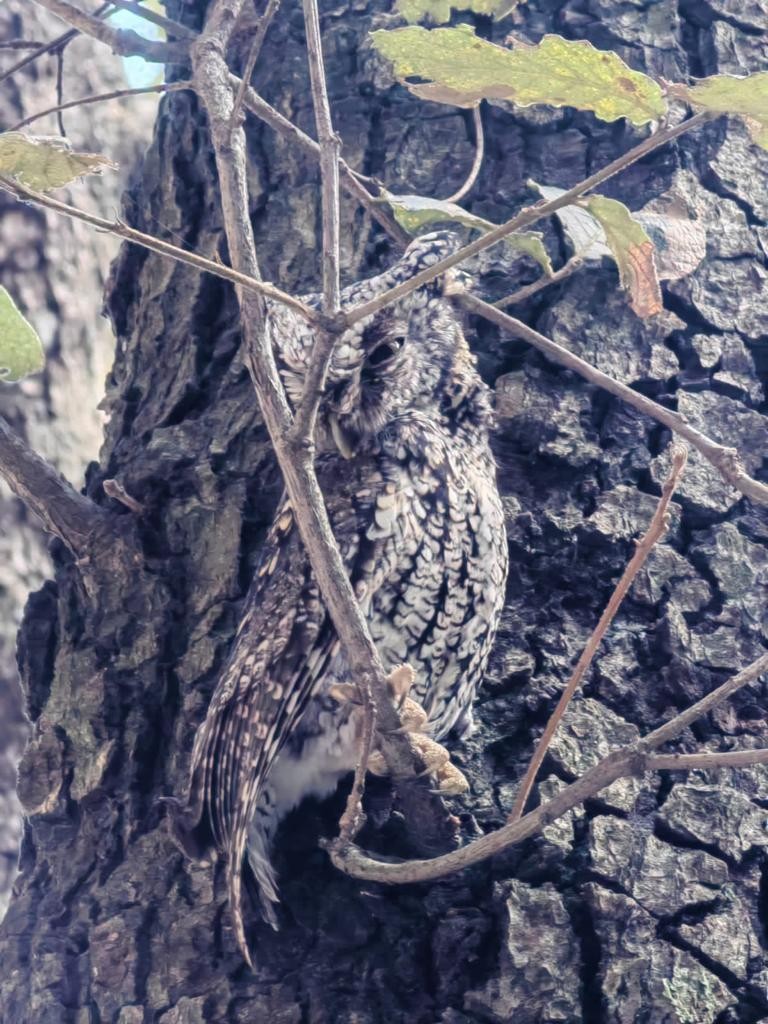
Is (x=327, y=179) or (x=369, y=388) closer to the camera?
(x=327, y=179)

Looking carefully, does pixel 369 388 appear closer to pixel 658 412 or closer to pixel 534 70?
pixel 658 412

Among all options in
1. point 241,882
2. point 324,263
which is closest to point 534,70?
point 324,263

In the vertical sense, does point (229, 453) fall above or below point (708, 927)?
above

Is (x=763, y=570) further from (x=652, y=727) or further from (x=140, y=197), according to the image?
(x=140, y=197)

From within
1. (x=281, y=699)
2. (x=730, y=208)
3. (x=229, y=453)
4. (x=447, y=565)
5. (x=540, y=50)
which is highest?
(x=730, y=208)

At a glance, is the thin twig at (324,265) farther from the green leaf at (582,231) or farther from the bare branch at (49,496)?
the bare branch at (49,496)

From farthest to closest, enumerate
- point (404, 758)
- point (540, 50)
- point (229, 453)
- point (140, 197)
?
point (140, 197), point (229, 453), point (404, 758), point (540, 50)

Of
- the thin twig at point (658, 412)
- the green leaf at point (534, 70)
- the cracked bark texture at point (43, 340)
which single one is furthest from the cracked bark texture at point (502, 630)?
the cracked bark texture at point (43, 340)

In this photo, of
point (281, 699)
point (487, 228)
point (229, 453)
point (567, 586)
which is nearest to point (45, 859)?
point (281, 699)
